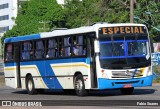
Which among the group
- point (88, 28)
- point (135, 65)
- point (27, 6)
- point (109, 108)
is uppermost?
point (27, 6)

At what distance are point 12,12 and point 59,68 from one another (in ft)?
423

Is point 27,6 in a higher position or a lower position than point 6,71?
higher

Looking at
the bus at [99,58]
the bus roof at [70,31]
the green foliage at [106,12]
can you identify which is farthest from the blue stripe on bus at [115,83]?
the green foliage at [106,12]

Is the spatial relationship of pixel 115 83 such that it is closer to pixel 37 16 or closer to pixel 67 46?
pixel 67 46

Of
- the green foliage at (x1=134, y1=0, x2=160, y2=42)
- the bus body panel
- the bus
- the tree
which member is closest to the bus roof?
the bus

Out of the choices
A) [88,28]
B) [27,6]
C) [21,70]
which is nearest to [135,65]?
[88,28]

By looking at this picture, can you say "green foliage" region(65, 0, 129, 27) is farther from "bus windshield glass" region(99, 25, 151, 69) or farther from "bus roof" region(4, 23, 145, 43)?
"bus windshield glass" region(99, 25, 151, 69)

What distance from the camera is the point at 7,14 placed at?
157625 mm

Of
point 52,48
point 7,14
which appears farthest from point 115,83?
point 7,14

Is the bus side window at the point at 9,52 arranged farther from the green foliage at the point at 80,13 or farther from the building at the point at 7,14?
the building at the point at 7,14

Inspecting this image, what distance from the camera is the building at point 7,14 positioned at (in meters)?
153

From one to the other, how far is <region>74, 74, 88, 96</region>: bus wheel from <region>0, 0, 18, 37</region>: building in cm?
12554

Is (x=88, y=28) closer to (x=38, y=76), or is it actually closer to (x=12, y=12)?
(x=38, y=76)

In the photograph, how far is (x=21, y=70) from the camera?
1195 inches
